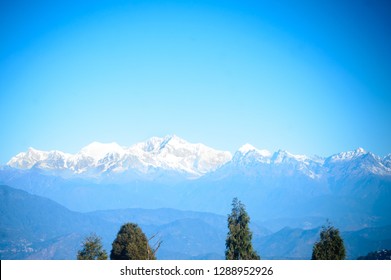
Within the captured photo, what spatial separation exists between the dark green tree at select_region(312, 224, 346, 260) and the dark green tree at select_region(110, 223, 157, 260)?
21798mm

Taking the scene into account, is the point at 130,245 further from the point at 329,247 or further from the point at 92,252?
the point at 329,247

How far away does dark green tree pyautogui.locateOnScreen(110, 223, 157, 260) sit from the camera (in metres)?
50.2

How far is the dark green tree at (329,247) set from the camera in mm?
39562

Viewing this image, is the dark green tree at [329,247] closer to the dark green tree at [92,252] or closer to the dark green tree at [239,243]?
the dark green tree at [239,243]

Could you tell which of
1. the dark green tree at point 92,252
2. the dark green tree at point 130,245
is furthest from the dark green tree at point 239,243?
the dark green tree at point 92,252

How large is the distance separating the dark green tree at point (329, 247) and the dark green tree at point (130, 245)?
21.8 m

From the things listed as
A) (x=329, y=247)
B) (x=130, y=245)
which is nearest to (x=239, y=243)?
(x=329, y=247)

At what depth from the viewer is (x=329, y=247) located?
40312mm

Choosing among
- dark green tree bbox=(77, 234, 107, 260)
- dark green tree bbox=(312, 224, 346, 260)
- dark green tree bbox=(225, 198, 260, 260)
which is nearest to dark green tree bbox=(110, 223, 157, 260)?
dark green tree bbox=(77, 234, 107, 260)

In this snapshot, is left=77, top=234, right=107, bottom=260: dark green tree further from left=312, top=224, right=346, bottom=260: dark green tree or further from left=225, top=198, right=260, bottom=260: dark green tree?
left=312, top=224, right=346, bottom=260: dark green tree
